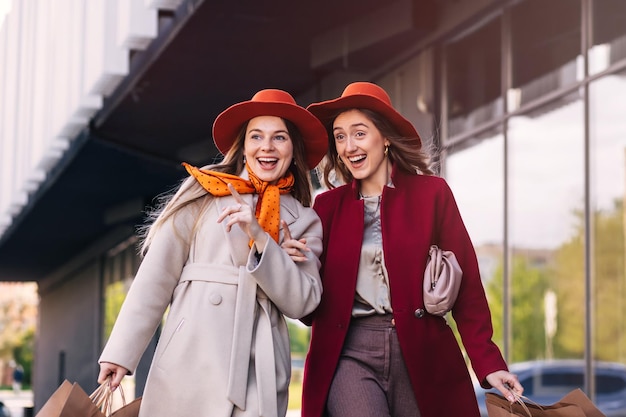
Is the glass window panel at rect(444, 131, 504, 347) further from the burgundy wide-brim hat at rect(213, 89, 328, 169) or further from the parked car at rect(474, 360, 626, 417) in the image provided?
the burgundy wide-brim hat at rect(213, 89, 328, 169)

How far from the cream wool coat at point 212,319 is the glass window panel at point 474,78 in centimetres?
614

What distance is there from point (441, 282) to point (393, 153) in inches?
26.4

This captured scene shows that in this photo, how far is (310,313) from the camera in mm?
4477

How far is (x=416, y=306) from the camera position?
435 centimetres

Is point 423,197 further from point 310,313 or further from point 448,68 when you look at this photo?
point 448,68

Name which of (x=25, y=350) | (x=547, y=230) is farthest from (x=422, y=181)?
(x=25, y=350)

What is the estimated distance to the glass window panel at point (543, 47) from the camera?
8.70 meters

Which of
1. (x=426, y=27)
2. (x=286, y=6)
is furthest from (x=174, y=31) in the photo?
(x=426, y=27)

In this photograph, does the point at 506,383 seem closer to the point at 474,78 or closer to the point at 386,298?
the point at 386,298

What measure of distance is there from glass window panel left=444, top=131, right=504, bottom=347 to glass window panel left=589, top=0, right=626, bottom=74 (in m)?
1.81

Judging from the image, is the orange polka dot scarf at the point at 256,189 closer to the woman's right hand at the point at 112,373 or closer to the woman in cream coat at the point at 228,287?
the woman in cream coat at the point at 228,287

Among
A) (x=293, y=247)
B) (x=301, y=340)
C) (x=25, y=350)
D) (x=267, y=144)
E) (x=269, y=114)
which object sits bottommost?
(x=25, y=350)

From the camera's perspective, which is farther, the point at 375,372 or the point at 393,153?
the point at 393,153

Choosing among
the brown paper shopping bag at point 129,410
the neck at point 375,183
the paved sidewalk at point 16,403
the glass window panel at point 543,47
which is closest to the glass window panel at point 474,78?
the glass window panel at point 543,47
